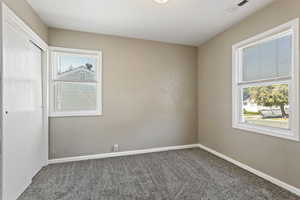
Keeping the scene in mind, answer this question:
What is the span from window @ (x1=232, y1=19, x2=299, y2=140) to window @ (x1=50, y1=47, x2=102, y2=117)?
8.99ft

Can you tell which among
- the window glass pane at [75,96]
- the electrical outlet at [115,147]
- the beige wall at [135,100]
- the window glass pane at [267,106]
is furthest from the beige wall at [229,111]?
the window glass pane at [75,96]

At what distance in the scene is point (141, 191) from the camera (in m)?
2.12

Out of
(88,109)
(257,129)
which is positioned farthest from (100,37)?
(257,129)

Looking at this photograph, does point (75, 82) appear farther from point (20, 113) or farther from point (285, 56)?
point (285, 56)

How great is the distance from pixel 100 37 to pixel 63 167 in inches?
103

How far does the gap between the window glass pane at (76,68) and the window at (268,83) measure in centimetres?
282

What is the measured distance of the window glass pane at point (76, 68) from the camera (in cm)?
312

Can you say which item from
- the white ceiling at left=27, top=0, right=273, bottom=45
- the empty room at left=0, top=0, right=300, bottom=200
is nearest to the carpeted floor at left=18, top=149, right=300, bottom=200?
the empty room at left=0, top=0, right=300, bottom=200

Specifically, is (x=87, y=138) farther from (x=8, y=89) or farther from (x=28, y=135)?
(x=8, y=89)

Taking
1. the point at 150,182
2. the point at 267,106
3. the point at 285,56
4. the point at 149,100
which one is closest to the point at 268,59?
the point at 285,56

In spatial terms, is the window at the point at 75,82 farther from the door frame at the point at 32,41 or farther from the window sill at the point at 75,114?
the door frame at the point at 32,41

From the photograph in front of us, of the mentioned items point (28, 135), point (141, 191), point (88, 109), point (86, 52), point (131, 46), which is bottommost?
point (141, 191)

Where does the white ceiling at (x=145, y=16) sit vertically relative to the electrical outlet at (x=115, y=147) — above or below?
above

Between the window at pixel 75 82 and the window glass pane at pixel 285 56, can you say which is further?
the window at pixel 75 82
